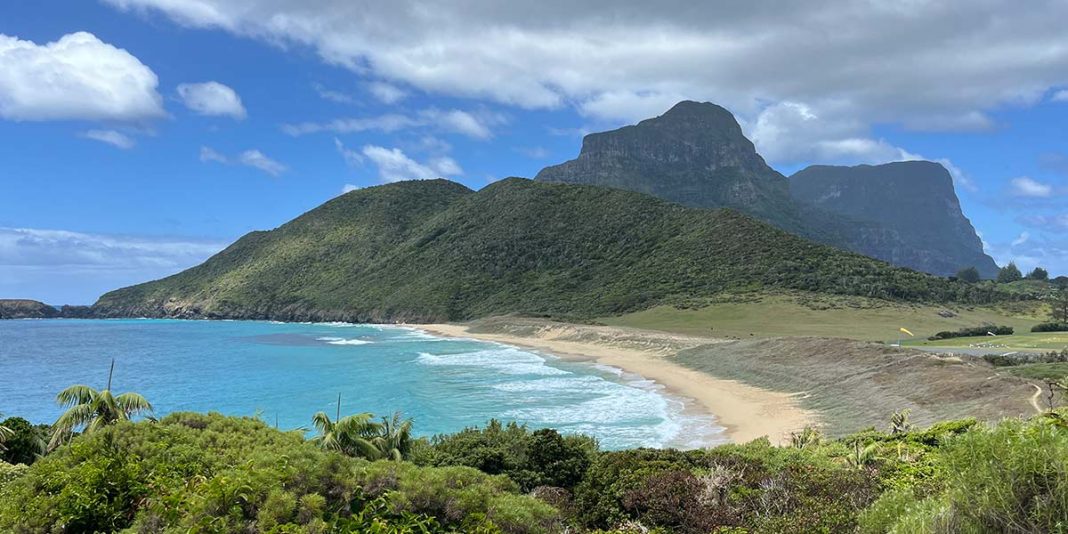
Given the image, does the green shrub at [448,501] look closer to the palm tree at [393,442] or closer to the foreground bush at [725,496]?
the foreground bush at [725,496]

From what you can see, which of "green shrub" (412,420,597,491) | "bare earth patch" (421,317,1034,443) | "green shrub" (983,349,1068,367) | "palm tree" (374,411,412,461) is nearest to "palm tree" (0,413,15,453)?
"palm tree" (374,411,412,461)

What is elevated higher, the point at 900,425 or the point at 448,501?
the point at 448,501

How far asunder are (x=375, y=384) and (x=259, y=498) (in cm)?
3885

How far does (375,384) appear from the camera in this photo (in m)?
43.7

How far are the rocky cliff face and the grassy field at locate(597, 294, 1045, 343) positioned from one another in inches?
7959

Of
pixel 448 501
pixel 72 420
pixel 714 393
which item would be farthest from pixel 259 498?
pixel 714 393

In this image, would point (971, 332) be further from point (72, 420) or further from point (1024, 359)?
point (72, 420)

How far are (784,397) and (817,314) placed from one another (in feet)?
134

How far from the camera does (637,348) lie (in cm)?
5962

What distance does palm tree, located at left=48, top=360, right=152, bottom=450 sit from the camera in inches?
487

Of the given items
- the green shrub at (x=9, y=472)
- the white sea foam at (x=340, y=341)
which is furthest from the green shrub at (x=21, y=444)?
the white sea foam at (x=340, y=341)

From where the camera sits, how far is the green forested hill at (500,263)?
292 feet

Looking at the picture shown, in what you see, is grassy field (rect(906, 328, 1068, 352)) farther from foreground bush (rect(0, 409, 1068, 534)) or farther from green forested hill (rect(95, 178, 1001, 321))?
foreground bush (rect(0, 409, 1068, 534))

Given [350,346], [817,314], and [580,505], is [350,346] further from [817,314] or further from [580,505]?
[580,505]
